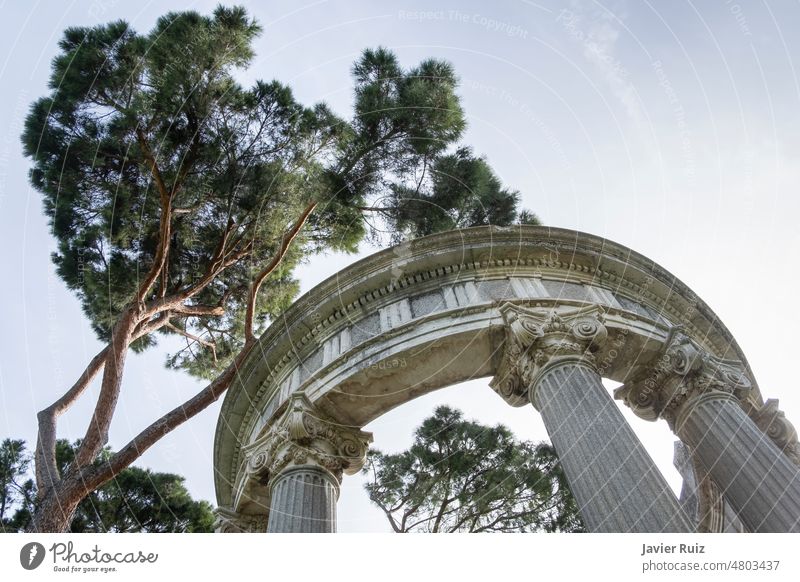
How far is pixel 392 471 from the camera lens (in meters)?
20.0

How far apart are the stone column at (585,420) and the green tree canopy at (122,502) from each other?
503 inches

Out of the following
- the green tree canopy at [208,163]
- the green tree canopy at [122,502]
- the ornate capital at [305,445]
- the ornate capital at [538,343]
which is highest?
the green tree canopy at [208,163]

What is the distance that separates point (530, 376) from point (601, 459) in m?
1.99

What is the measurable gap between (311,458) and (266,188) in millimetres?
8219

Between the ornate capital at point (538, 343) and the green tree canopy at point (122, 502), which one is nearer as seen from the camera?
the ornate capital at point (538, 343)

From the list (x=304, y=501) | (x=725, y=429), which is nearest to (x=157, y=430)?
(x=304, y=501)

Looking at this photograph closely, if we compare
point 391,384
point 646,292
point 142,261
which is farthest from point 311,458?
point 142,261

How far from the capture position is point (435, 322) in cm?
1055

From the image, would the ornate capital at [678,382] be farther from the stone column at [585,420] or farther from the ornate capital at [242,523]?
the ornate capital at [242,523]

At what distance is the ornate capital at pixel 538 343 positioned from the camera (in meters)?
9.38

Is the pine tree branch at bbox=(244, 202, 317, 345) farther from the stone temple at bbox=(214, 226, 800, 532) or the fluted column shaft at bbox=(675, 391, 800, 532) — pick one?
the fluted column shaft at bbox=(675, 391, 800, 532)

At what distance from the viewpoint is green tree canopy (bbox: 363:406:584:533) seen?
18047 millimetres

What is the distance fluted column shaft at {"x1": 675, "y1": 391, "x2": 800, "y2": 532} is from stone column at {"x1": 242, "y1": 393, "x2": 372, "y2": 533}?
5.66 m

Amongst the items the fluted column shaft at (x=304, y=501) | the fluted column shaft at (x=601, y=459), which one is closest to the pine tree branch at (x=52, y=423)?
the fluted column shaft at (x=304, y=501)
